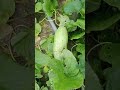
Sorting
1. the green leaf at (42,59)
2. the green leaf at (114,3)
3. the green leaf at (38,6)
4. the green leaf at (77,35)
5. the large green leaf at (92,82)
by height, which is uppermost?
the green leaf at (114,3)

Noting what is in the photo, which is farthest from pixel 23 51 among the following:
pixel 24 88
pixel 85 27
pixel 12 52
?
pixel 85 27

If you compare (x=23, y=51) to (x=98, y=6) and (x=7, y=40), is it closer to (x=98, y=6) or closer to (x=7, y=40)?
(x=7, y=40)

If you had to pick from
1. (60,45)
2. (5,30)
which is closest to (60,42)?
(60,45)

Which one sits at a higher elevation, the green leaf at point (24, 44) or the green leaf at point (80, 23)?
the green leaf at point (80, 23)

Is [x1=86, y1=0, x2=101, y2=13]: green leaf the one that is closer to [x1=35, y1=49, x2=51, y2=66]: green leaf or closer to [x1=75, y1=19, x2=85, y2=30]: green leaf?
[x1=75, y1=19, x2=85, y2=30]: green leaf

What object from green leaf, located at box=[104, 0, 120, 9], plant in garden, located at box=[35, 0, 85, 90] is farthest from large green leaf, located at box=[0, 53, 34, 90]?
green leaf, located at box=[104, 0, 120, 9]

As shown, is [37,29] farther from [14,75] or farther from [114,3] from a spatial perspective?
[114,3]

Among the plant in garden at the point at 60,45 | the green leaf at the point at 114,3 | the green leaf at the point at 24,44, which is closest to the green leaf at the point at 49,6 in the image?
the plant in garden at the point at 60,45

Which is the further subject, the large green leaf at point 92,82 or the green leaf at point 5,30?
the green leaf at point 5,30

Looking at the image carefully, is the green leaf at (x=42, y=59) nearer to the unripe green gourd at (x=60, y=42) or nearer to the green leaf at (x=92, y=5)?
the unripe green gourd at (x=60, y=42)
